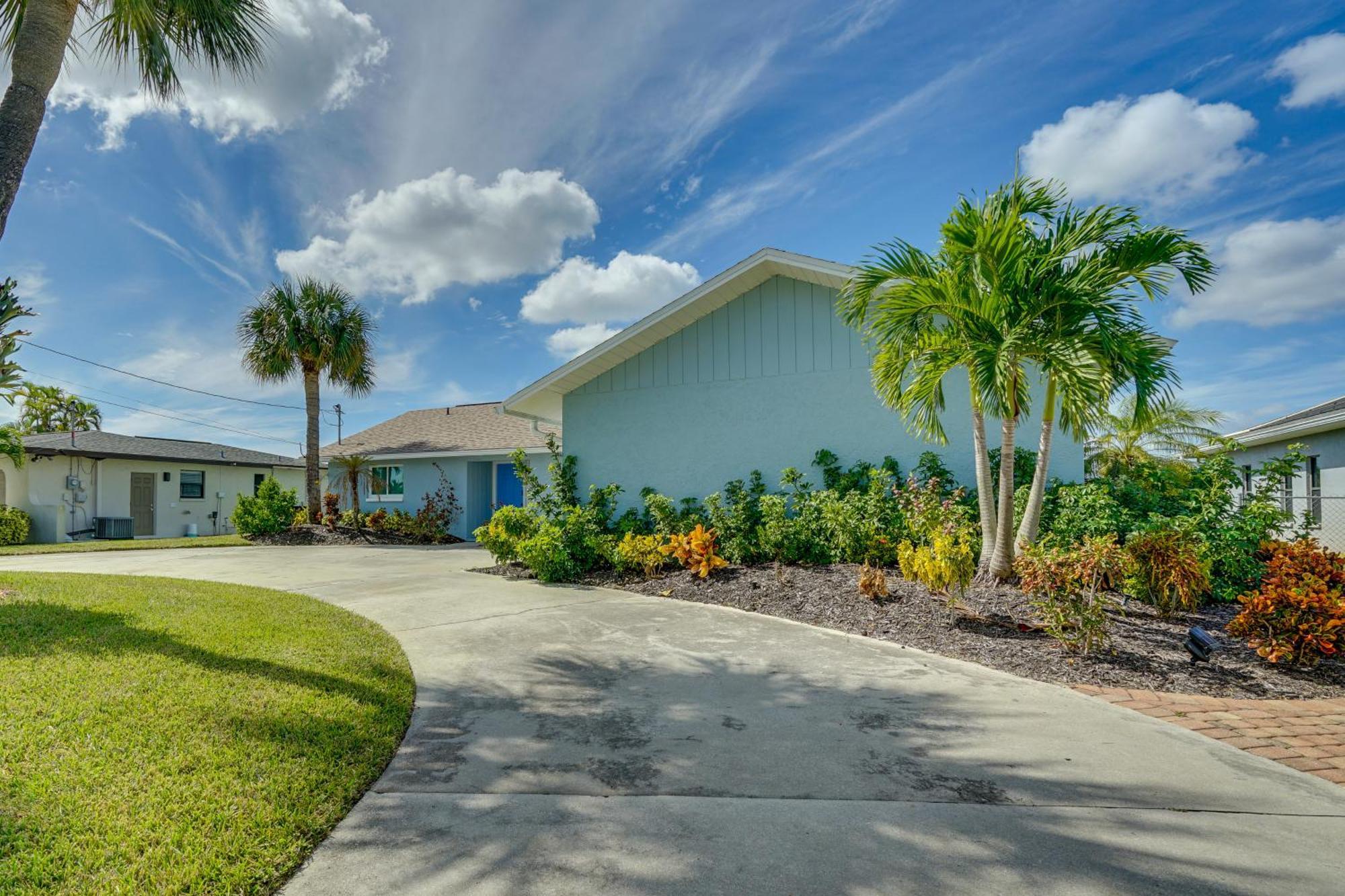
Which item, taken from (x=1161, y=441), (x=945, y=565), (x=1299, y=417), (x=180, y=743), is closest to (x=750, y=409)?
(x=945, y=565)

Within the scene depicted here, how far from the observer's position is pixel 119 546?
16203 mm

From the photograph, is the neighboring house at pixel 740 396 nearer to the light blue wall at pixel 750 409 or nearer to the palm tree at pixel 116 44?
the light blue wall at pixel 750 409

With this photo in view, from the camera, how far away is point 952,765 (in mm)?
3285

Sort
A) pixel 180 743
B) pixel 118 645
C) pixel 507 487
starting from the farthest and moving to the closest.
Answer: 1. pixel 507 487
2. pixel 118 645
3. pixel 180 743

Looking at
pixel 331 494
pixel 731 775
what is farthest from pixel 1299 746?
pixel 331 494

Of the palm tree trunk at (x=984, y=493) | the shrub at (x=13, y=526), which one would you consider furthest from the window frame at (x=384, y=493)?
the palm tree trunk at (x=984, y=493)

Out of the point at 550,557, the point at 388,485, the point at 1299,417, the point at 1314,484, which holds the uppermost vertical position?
the point at 1299,417

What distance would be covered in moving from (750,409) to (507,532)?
485 cm

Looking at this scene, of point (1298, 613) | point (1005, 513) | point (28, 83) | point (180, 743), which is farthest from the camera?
point (1005, 513)

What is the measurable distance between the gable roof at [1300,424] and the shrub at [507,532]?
12689mm

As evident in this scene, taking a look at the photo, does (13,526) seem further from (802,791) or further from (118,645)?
(802,791)

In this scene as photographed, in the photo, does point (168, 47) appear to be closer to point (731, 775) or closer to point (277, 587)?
point (277, 587)

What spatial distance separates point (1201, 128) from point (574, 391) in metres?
10.3

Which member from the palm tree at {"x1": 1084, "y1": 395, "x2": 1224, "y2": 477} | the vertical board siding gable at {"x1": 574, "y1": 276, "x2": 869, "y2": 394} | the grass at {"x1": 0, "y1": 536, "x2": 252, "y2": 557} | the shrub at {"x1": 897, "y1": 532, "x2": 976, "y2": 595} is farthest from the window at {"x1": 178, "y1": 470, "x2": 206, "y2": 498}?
the palm tree at {"x1": 1084, "y1": 395, "x2": 1224, "y2": 477}
